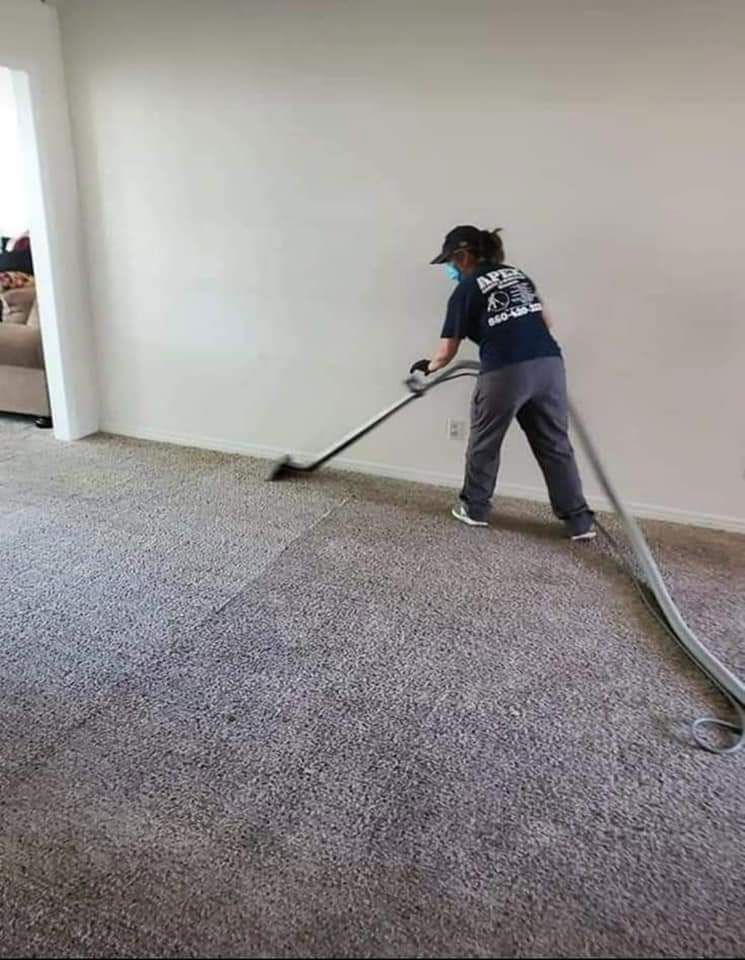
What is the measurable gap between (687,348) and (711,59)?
114 cm

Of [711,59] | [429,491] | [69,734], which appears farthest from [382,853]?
[711,59]

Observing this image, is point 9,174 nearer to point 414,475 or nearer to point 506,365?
point 414,475

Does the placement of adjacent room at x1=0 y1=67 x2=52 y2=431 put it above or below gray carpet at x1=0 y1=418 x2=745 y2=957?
above

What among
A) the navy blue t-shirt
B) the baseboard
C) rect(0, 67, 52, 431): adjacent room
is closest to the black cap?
the navy blue t-shirt

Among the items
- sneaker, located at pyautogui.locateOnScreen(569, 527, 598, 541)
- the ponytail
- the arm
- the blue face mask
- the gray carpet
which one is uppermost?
the ponytail

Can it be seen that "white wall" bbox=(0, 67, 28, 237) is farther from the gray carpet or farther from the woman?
the woman

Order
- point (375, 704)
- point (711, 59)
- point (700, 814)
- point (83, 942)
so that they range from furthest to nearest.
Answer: point (711, 59) < point (375, 704) < point (700, 814) < point (83, 942)

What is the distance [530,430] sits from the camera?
11.0ft

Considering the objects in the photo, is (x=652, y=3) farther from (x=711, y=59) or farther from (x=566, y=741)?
(x=566, y=741)

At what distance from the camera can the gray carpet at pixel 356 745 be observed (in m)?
1.57

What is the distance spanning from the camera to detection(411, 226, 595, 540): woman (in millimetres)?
3143

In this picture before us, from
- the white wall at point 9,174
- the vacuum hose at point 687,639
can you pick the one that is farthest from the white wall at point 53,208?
the vacuum hose at point 687,639

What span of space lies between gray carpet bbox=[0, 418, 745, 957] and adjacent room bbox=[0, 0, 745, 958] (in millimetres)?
11

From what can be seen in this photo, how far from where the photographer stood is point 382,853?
1.72m
